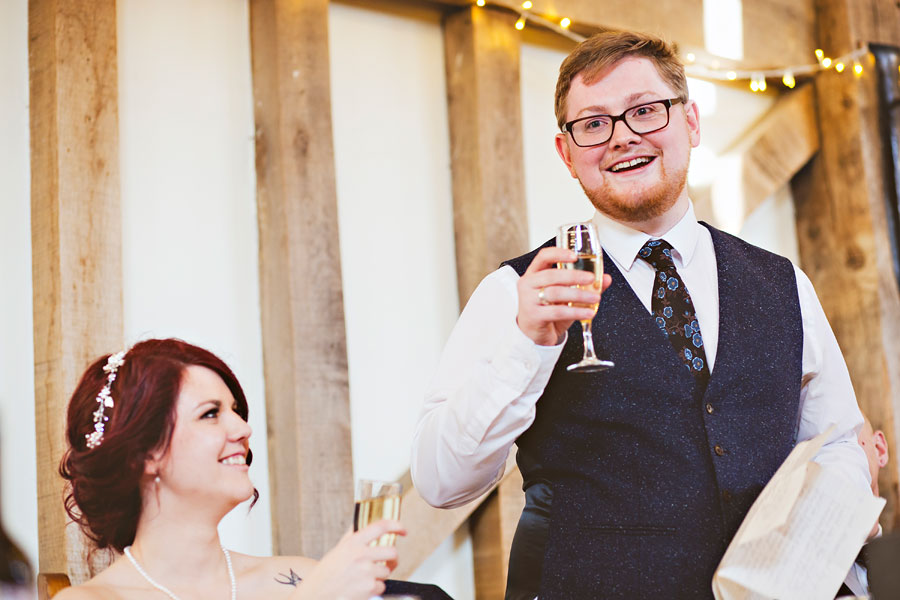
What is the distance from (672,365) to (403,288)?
5.02 feet

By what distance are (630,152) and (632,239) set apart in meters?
0.16

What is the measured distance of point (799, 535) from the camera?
159 cm

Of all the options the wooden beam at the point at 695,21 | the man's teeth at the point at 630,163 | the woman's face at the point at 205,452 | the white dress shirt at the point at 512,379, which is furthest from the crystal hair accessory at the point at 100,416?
the wooden beam at the point at 695,21

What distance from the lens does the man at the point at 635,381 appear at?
1.72 m

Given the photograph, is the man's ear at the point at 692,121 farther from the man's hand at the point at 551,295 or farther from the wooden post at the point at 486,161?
the wooden post at the point at 486,161

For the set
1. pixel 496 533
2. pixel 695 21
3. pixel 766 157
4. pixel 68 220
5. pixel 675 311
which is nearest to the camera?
pixel 675 311

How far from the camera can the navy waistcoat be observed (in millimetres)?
1735

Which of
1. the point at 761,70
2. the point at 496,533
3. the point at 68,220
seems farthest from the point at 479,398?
the point at 761,70

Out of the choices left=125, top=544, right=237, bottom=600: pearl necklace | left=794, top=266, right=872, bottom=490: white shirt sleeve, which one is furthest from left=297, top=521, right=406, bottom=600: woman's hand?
left=794, top=266, right=872, bottom=490: white shirt sleeve

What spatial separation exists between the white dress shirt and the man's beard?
0.03 m

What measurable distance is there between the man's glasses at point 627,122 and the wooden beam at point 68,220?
3.85 ft

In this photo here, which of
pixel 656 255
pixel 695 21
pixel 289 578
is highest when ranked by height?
pixel 695 21

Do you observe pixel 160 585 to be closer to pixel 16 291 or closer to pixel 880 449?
pixel 16 291

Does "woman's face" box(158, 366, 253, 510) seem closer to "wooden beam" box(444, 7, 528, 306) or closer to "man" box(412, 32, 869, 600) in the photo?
"man" box(412, 32, 869, 600)
